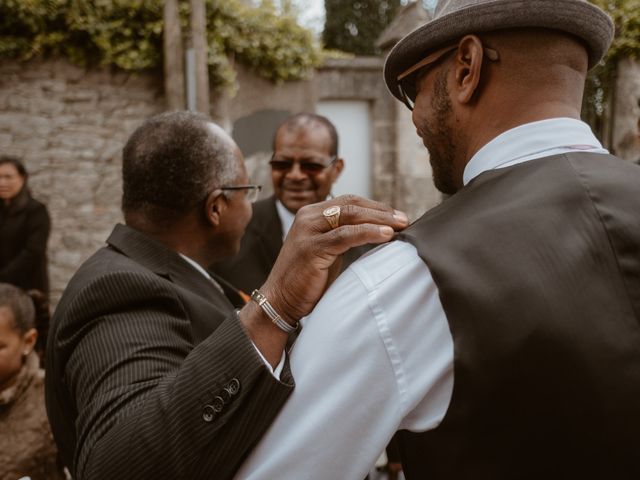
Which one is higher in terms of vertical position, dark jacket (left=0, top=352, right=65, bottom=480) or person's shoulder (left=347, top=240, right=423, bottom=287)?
person's shoulder (left=347, top=240, right=423, bottom=287)

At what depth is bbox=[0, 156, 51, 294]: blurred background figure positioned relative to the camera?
5.09 meters

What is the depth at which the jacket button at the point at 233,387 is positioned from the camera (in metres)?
1.06

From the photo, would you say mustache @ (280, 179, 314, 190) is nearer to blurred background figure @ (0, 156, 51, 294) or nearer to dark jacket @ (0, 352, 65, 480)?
dark jacket @ (0, 352, 65, 480)

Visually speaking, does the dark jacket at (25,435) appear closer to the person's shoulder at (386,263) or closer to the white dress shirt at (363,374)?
the white dress shirt at (363,374)

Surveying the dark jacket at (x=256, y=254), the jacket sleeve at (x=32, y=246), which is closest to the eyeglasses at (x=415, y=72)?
the dark jacket at (x=256, y=254)

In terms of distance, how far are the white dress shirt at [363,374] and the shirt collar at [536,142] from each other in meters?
0.28

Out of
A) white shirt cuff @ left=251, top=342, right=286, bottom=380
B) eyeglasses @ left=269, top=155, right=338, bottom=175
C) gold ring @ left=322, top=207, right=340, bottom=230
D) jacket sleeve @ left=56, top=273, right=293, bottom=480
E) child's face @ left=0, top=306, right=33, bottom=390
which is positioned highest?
gold ring @ left=322, top=207, right=340, bottom=230

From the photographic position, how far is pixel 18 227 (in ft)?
16.8

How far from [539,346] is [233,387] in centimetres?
51

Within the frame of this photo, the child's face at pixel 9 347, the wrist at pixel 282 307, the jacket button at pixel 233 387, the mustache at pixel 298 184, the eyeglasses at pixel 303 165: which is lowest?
the child's face at pixel 9 347

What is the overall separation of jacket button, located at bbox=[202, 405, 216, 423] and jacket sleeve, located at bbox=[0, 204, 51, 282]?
4604 millimetres

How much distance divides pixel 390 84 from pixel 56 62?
5877 mm

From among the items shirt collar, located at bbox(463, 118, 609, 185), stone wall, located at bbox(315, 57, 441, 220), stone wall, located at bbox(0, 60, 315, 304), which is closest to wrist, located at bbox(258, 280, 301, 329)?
shirt collar, located at bbox(463, 118, 609, 185)

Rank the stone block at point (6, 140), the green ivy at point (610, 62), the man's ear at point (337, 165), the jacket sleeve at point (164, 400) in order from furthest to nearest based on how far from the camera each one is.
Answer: the green ivy at point (610, 62) → the stone block at point (6, 140) → the man's ear at point (337, 165) → the jacket sleeve at point (164, 400)
